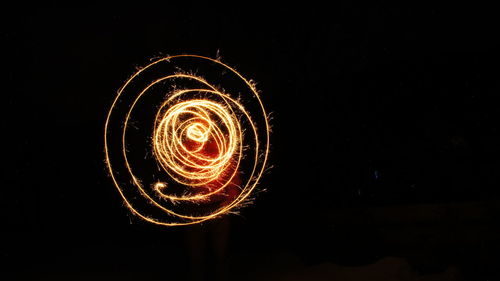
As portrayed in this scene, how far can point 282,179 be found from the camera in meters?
5.49

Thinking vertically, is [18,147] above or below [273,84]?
below

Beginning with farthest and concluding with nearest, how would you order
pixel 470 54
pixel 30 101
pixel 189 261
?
1. pixel 30 101
2. pixel 470 54
3. pixel 189 261

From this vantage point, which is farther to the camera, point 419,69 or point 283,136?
point 283,136

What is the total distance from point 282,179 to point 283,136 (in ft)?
1.73

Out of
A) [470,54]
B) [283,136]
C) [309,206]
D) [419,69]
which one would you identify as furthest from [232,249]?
[470,54]

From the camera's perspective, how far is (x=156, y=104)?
5.51 m

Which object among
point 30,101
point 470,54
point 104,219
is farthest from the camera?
point 104,219

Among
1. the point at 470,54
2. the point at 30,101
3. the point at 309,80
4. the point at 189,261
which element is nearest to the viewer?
the point at 189,261

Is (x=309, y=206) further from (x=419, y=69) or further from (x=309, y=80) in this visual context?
(x=419, y=69)

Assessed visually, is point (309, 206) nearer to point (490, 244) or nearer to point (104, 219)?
point (490, 244)

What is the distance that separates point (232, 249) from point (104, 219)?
2308mm

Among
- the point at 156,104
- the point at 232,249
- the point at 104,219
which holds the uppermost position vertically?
the point at 156,104

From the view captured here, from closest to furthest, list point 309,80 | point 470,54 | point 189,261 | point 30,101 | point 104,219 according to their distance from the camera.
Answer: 1. point 189,261
2. point 470,54
3. point 309,80
4. point 30,101
5. point 104,219

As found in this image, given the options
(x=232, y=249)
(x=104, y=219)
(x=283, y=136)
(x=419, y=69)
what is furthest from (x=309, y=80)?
(x=104, y=219)
